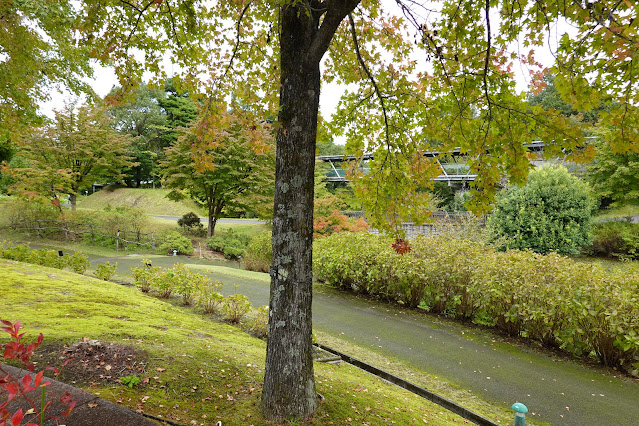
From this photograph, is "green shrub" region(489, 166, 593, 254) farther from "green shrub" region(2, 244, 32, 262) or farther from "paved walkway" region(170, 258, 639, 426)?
"green shrub" region(2, 244, 32, 262)

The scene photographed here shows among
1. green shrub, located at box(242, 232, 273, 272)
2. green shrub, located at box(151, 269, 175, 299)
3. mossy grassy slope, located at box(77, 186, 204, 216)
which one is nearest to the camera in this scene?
green shrub, located at box(151, 269, 175, 299)

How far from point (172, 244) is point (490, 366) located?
14.9 meters

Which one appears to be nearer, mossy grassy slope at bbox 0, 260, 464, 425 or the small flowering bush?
mossy grassy slope at bbox 0, 260, 464, 425

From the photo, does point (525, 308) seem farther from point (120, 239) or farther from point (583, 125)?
point (120, 239)

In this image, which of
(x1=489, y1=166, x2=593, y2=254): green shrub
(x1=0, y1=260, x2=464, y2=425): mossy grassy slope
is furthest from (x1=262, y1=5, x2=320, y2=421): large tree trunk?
(x1=489, y1=166, x2=593, y2=254): green shrub

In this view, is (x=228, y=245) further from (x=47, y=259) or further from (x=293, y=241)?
(x=293, y=241)

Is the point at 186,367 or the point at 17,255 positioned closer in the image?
the point at 186,367

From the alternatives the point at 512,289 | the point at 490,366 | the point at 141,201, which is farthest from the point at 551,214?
the point at 141,201

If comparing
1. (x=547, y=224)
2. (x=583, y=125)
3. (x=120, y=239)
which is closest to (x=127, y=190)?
(x=120, y=239)

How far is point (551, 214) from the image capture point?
15.7m

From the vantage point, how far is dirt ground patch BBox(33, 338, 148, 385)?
2469mm

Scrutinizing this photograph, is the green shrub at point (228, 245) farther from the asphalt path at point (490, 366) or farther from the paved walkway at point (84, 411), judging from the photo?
the paved walkway at point (84, 411)

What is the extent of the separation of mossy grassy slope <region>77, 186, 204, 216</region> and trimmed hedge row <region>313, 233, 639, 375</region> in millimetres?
23692

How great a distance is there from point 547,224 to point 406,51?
14.4m
